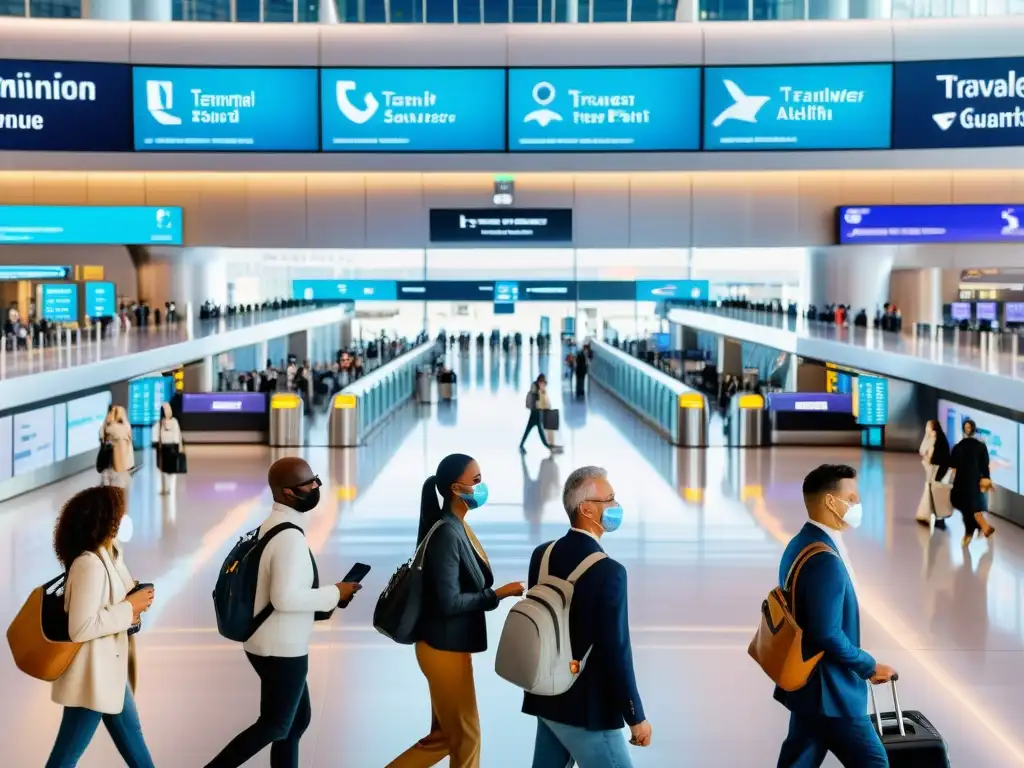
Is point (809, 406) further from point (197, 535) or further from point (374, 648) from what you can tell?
point (374, 648)

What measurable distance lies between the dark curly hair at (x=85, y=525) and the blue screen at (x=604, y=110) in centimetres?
2391

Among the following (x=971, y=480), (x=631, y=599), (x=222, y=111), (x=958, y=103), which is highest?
(x=958, y=103)

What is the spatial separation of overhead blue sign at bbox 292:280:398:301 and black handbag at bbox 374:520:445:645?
3768 centimetres

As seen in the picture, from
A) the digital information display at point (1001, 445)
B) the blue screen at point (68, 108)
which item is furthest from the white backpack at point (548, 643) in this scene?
the blue screen at point (68, 108)

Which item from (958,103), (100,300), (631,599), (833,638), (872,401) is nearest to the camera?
(833,638)

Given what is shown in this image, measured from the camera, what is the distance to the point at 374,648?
→ 8.01 m

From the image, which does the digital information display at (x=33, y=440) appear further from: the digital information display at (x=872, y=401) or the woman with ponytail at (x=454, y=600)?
→ the digital information display at (x=872, y=401)

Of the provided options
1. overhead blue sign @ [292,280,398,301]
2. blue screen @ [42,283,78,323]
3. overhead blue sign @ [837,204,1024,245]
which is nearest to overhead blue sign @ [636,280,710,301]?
overhead blue sign @ [292,280,398,301]

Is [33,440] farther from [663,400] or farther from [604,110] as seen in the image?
[604,110]

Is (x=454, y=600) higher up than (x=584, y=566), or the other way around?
(x=584, y=566)

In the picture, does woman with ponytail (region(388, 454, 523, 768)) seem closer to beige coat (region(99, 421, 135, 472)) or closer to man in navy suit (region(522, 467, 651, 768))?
man in navy suit (region(522, 467, 651, 768))

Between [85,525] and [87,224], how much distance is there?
2781cm

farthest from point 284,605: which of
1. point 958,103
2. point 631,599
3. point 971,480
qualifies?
point 958,103

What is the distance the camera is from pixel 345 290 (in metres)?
44.8
